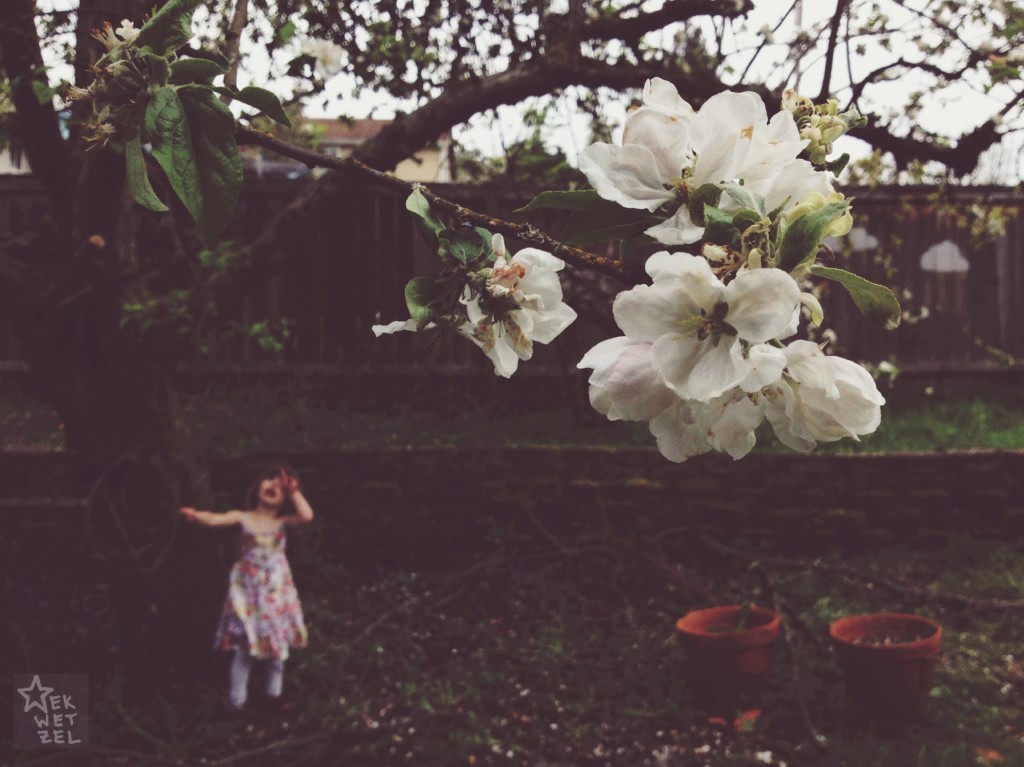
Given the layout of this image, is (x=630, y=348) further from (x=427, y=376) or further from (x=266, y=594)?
(x=427, y=376)

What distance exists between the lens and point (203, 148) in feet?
2.00

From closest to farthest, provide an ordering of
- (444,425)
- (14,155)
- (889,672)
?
(889,672) → (14,155) → (444,425)

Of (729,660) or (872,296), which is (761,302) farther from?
(729,660)

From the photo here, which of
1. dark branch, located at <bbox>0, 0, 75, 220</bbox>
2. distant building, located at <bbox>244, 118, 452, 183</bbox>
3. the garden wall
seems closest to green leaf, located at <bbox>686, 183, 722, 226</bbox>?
distant building, located at <bbox>244, 118, 452, 183</bbox>

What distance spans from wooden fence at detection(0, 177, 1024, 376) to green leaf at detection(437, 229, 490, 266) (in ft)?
16.2

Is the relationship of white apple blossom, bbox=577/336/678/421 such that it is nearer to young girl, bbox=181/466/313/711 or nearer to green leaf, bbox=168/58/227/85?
green leaf, bbox=168/58/227/85

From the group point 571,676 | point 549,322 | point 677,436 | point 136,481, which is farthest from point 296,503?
point 677,436

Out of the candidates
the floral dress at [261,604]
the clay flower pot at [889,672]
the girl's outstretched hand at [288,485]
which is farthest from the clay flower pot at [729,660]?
the girl's outstretched hand at [288,485]

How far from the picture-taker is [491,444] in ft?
16.1

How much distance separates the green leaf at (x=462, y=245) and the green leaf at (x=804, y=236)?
0.25m

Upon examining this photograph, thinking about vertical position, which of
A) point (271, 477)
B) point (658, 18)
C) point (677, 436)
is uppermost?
point (658, 18)

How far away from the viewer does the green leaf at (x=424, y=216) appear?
66 centimetres

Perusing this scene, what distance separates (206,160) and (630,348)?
0.97 feet

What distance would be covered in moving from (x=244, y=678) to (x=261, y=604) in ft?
0.88
